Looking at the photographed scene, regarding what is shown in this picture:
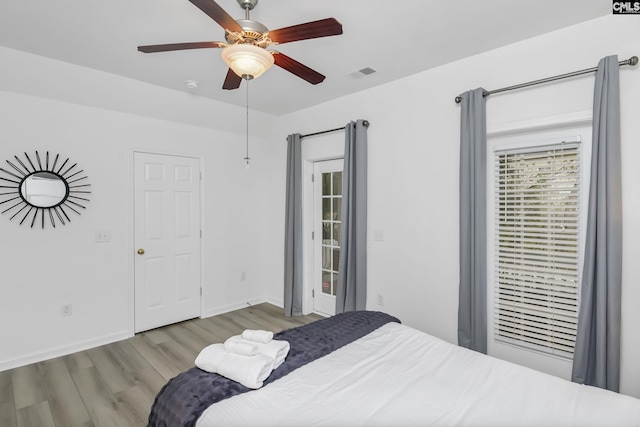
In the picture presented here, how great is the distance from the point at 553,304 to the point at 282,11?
283 centimetres

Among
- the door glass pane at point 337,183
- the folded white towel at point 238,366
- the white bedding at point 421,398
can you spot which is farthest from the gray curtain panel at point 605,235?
→ the door glass pane at point 337,183

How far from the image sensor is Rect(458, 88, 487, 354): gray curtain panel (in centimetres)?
260

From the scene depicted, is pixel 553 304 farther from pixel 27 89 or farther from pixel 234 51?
pixel 27 89

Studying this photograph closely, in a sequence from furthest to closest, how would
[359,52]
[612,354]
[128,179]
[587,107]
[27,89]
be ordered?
[128,179] < [27,89] < [359,52] < [587,107] < [612,354]

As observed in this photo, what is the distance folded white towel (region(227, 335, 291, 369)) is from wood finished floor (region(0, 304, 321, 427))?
1118mm

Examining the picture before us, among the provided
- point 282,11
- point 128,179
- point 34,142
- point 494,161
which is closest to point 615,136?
point 494,161

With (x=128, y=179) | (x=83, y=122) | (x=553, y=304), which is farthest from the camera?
(x=128, y=179)

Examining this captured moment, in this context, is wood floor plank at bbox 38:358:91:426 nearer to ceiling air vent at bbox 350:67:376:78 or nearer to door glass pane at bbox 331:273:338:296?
door glass pane at bbox 331:273:338:296

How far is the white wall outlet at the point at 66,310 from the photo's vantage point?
310 cm

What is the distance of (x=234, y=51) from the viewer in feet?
5.28

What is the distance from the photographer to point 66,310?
312 cm

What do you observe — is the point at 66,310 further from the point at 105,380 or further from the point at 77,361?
the point at 105,380

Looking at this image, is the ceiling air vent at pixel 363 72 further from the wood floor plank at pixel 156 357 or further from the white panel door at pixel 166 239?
the wood floor plank at pixel 156 357

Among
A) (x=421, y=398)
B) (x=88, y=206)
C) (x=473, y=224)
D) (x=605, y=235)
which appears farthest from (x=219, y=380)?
(x=88, y=206)
